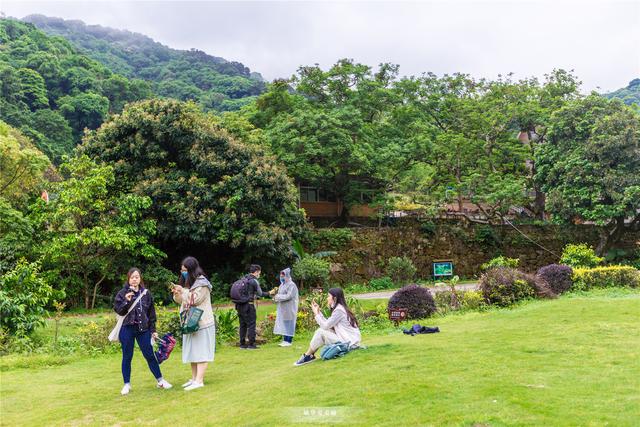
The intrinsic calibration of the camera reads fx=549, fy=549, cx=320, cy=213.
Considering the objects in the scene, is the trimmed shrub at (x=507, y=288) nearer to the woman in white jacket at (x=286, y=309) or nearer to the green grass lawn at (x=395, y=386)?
the green grass lawn at (x=395, y=386)

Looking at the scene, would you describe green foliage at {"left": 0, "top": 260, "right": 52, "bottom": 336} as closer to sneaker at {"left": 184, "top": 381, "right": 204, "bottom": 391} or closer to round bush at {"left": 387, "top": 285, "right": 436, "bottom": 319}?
sneaker at {"left": 184, "top": 381, "right": 204, "bottom": 391}

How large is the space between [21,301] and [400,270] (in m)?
18.3

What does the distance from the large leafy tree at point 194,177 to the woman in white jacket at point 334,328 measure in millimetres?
11986

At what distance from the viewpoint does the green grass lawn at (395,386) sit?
208 inches

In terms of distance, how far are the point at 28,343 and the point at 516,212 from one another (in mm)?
28271

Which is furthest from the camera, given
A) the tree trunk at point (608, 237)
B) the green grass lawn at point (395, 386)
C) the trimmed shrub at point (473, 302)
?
the tree trunk at point (608, 237)

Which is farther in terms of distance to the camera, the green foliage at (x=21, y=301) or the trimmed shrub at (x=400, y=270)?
the trimmed shrub at (x=400, y=270)

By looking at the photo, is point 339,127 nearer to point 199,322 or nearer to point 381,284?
point 381,284

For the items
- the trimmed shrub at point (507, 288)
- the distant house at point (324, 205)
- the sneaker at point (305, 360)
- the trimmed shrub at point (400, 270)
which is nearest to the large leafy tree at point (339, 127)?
the distant house at point (324, 205)

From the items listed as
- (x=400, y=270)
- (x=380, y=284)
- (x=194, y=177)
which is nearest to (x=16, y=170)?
(x=194, y=177)

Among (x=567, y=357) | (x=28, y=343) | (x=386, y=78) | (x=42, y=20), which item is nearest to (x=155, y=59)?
(x=42, y=20)

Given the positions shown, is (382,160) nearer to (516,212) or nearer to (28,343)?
(516,212)

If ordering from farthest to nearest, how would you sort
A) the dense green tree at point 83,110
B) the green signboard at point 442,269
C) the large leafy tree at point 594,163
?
the dense green tree at point 83,110 < the green signboard at point 442,269 < the large leafy tree at point 594,163

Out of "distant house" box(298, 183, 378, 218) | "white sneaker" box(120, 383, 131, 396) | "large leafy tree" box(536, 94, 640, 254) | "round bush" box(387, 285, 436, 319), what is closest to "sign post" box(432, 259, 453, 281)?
"distant house" box(298, 183, 378, 218)
